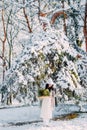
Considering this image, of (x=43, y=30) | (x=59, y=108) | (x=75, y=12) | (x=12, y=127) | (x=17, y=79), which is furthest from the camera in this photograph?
(x=75, y=12)

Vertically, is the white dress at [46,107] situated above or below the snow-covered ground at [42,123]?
above

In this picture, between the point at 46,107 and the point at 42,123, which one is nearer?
the point at 46,107

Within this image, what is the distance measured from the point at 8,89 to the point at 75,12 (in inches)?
322

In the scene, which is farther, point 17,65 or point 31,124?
point 17,65

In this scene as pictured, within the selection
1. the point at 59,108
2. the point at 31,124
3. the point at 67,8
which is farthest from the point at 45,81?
the point at 67,8

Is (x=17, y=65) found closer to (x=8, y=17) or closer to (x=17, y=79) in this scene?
(x=17, y=79)

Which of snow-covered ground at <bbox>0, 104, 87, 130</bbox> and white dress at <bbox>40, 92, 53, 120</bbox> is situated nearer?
snow-covered ground at <bbox>0, 104, 87, 130</bbox>

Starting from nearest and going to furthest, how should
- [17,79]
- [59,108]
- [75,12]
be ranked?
[17,79], [59,108], [75,12]

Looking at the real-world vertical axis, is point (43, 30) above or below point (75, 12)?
below

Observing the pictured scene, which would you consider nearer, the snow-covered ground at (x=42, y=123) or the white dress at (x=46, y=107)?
the snow-covered ground at (x=42, y=123)

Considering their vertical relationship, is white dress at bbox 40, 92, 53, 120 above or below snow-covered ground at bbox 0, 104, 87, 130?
above

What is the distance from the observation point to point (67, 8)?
23422 millimetres

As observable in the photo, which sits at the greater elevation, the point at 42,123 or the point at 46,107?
the point at 46,107

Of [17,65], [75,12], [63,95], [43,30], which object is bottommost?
[63,95]
